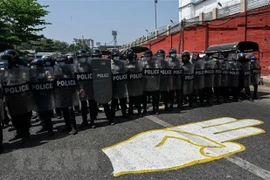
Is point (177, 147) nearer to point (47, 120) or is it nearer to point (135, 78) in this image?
point (135, 78)

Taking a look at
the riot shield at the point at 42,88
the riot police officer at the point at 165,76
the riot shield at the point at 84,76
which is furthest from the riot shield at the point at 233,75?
the riot shield at the point at 42,88

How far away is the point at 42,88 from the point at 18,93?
55 centimetres

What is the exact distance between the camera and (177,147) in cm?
476

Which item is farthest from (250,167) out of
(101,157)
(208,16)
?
(208,16)

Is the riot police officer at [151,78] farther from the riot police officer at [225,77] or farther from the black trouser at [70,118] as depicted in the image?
the riot police officer at [225,77]

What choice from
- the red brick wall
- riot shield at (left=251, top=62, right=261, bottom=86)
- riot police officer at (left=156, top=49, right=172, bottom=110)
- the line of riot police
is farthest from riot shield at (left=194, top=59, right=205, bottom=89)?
the red brick wall

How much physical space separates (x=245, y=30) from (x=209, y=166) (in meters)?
16.7

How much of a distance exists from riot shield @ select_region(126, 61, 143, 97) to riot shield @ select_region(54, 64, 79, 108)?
1.75 m

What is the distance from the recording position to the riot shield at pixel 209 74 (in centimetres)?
903

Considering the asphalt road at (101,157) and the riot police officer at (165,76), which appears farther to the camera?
the riot police officer at (165,76)

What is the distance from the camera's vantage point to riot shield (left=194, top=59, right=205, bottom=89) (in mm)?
8766

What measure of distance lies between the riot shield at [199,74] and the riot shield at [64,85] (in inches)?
176

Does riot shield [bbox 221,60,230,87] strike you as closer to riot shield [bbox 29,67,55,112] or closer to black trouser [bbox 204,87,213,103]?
black trouser [bbox 204,87,213,103]

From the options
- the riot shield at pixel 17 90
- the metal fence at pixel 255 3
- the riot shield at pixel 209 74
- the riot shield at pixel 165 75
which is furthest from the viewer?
the metal fence at pixel 255 3
